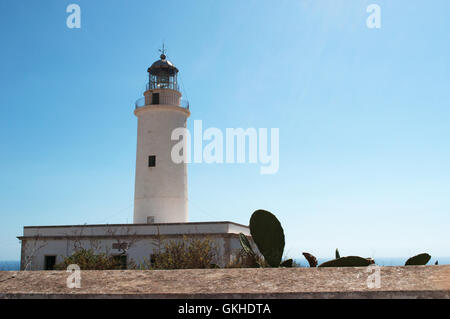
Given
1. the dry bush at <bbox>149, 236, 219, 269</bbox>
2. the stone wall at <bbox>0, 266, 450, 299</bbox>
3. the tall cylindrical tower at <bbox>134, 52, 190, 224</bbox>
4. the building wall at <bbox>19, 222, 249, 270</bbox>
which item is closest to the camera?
the stone wall at <bbox>0, 266, 450, 299</bbox>

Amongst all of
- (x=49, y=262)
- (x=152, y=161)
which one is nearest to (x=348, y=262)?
(x=49, y=262)

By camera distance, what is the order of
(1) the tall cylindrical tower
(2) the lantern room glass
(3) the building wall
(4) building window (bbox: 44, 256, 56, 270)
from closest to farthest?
(3) the building wall
(4) building window (bbox: 44, 256, 56, 270)
(1) the tall cylindrical tower
(2) the lantern room glass

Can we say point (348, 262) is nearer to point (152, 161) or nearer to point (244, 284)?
point (244, 284)

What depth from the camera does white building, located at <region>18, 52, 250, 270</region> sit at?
21.1 meters

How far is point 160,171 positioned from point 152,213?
244 centimetres

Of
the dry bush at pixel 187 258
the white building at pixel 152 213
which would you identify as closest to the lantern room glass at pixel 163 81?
the white building at pixel 152 213

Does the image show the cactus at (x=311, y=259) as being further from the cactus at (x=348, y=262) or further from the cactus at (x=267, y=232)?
the cactus at (x=348, y=262)

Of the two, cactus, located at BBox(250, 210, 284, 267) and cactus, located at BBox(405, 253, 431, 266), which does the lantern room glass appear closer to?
cactus, located at BBox(250, 210, 284, 267)

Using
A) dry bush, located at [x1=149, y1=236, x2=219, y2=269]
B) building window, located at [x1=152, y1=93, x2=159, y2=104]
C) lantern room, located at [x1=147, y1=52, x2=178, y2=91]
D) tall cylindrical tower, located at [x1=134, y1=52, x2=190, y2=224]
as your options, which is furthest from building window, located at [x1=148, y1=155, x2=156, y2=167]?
dry bush, located at [x1=149, y1=236, x2=219, y2=269]

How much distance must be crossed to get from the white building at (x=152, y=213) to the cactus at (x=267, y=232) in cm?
1241

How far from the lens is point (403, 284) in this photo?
9.82ft
